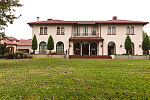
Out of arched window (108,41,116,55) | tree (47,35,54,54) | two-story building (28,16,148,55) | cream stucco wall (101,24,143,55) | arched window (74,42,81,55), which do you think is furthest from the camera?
arched window (74,42,81,55)

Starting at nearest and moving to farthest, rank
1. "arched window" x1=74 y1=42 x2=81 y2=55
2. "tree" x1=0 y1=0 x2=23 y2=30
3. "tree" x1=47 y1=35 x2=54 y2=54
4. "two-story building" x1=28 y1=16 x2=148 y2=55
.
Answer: "tree" x1=0 y1=0 x2=23 y2=30
"tree" x1=47 y1=35 x2=54 y2=54
"two-story building" x1=28 y1=16 x2=148 y2=55
"arched window" x1=74 y1=42 x2=81 y2=55

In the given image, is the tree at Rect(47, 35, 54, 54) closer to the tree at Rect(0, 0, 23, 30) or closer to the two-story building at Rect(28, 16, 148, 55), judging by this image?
the two-story building at Rect(28, 16, 148, 55)

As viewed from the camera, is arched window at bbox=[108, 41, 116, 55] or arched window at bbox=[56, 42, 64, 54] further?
arched window at bbox=[56, 42, 64, 54]

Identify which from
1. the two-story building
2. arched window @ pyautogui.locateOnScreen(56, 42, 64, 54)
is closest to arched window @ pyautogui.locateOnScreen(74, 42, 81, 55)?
the two-story building

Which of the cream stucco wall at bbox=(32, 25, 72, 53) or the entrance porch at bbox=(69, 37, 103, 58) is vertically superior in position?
the cream stucco wall at bbox=(32, 25, 72, 53)

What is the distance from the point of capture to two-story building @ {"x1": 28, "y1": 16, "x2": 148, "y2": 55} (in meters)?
21.0

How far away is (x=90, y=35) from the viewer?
22031mm

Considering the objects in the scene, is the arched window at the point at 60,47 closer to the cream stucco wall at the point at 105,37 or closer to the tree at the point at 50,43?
the cream stucco wall at the point at 105,37

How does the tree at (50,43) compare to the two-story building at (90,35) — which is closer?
the tree at (50,43)

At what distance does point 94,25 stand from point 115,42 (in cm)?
514

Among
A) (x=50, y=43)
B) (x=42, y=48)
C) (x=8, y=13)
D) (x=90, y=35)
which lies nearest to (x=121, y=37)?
(x=90, y=35)

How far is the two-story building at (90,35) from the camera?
2098cm

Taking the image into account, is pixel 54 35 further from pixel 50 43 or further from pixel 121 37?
pixel 121 37

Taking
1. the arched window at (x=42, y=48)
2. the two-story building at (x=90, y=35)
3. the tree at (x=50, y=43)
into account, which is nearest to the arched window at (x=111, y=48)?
the two-story building at (x=90, y=35)
